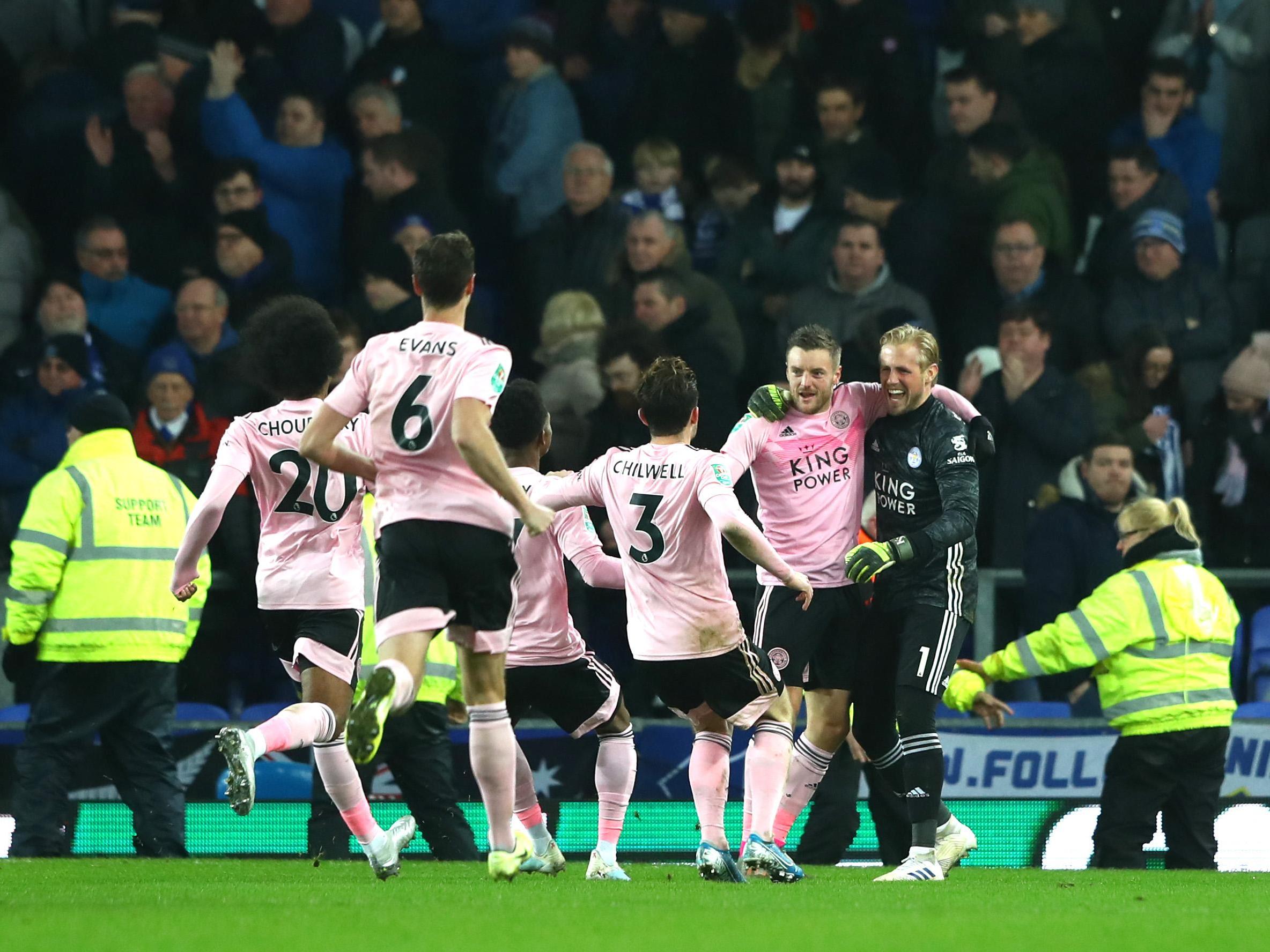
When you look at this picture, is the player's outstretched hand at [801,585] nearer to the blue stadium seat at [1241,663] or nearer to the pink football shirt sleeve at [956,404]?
the pink football shirt sleeve at [956,404]

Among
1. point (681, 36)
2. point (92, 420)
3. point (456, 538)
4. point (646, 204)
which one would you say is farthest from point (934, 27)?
point (456, 538)

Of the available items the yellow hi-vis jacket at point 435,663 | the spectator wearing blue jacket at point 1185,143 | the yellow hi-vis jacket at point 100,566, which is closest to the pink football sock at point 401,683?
the yellow hi-vis jacket at point 435,663

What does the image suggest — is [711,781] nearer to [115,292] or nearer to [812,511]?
[812,511]

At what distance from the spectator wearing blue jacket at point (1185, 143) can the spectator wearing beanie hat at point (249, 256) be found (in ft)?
19.4

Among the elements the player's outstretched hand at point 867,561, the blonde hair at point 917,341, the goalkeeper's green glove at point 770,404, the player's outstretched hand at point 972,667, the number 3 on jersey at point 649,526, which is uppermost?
the blonde hair at point 917,341

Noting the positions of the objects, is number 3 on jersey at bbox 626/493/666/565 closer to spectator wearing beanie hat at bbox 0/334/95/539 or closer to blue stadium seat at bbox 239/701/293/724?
blue stadium seat at bbox 239/701/293/724

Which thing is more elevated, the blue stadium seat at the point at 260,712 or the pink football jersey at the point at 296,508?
the pink football jersey at the point at 296,508

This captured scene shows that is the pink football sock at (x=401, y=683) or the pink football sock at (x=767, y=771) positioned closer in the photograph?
the pink football sock at (x=401, y=683)

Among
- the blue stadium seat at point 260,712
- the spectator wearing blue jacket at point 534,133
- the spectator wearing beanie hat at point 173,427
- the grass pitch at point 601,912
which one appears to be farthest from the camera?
the spectator wearing blue jacket at point 534,133

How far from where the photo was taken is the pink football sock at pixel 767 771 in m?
7.77

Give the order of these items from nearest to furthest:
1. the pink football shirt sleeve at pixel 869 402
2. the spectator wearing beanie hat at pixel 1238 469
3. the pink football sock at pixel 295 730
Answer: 1. the pink football sock at pixel 295 730
2. the pink football shirt sleeve at pixel 869 402
3. the spectator wearing beanie hat at pixel 1238 469

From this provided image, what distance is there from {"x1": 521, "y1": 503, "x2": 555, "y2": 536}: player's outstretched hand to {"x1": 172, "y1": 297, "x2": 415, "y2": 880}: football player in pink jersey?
4.41ft

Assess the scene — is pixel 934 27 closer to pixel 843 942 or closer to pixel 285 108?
pixel 285 108

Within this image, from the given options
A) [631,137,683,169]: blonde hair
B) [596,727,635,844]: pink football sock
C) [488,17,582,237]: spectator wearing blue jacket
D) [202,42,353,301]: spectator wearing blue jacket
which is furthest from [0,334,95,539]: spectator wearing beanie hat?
[596,727,635,844]: pink football sock
